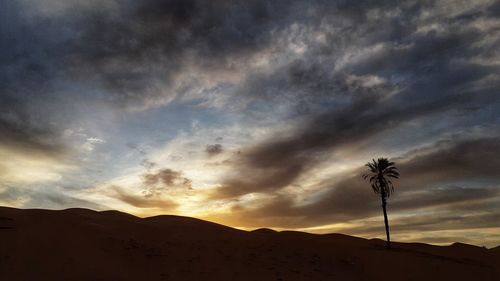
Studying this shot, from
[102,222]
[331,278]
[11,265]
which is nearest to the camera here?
[11,265]

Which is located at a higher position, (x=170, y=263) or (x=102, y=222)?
(x=102, y=222)

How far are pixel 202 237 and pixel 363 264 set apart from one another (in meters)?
14.3

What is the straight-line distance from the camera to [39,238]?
1089 inches

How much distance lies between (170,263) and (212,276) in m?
3.33

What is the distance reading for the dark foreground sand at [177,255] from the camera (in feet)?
84.6

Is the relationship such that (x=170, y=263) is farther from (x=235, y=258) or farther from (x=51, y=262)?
(x=51, y=262)

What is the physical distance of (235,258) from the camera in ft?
103

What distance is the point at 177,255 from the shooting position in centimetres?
3030

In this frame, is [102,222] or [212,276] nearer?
[212,276]

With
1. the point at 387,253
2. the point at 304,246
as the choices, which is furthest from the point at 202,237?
the point at 387,253

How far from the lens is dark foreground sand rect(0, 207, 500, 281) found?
2580 centimetres

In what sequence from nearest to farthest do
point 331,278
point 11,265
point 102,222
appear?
point 11,265 < point 331,278 < point 102,222

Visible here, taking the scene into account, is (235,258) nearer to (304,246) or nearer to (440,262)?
(304,246)

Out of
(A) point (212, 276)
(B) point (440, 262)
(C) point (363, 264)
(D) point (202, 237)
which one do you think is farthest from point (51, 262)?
(B) point (440, 262)
